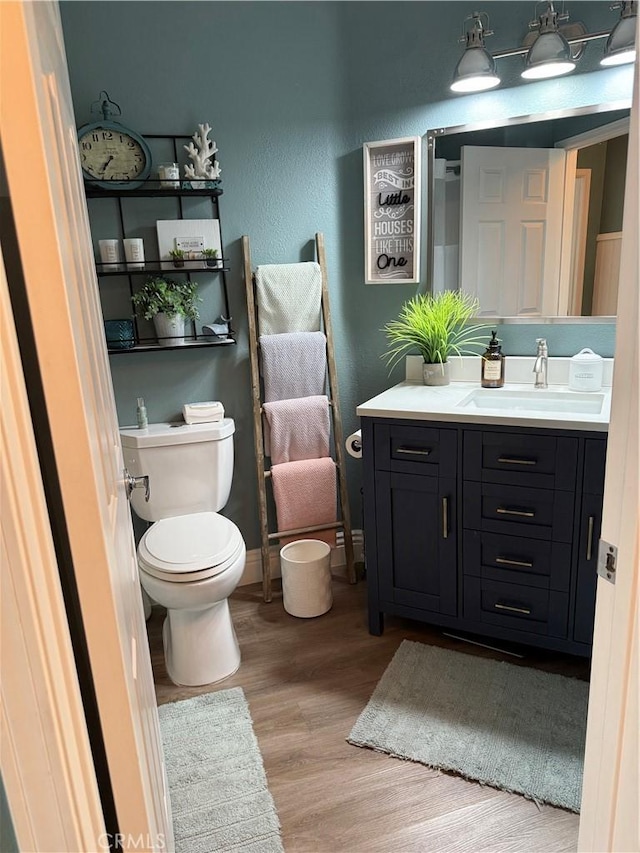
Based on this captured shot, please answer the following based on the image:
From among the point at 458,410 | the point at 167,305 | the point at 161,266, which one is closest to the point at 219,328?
the point at 167,305


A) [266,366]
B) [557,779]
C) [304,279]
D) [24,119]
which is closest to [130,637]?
[24,119]

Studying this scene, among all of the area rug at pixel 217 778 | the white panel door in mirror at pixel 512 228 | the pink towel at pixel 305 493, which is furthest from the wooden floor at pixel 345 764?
the white panel door in mirror at pixel 512 228

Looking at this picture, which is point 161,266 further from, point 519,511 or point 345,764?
point 345,764

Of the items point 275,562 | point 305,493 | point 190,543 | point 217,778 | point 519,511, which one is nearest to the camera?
point 217,778

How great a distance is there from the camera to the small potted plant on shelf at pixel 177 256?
2400 mm

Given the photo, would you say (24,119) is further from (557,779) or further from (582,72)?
(582,72)

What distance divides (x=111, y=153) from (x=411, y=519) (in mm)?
1781

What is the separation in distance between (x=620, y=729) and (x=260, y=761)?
128 centimetres

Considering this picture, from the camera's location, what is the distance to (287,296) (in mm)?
2543

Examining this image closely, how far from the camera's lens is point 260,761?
1815 mm

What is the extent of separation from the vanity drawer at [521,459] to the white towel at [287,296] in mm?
A: 948

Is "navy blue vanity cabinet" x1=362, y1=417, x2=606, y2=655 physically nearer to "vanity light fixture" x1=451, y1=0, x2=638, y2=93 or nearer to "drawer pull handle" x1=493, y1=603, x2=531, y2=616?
"drawer pull handle" x1=493, y1=603, x2=531, y2=616

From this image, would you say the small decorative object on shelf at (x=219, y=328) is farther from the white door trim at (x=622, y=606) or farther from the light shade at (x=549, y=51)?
the white door trim at (x=622, y=606)

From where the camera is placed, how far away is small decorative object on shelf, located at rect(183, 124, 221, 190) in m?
2.35
